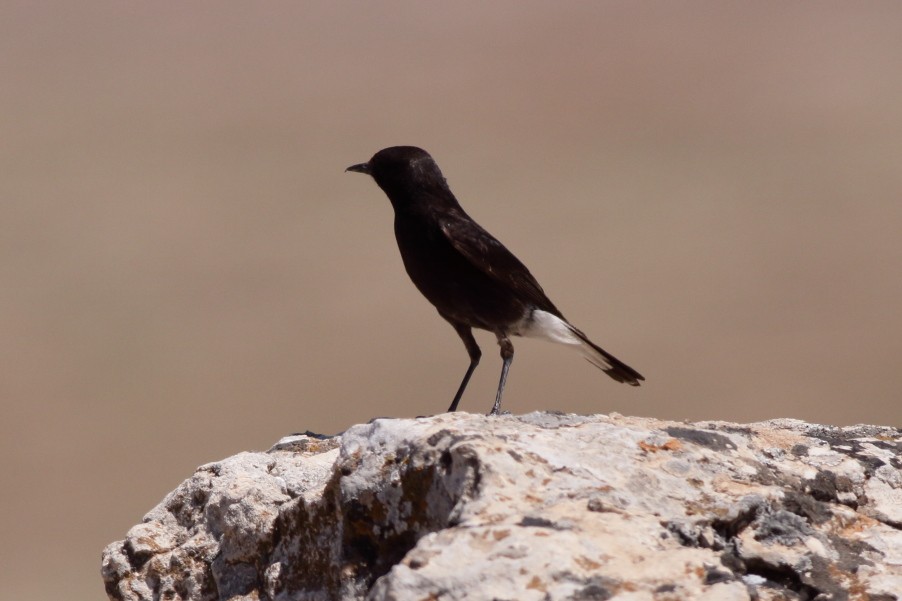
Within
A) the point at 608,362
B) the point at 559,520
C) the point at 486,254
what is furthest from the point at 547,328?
the point at 559,520

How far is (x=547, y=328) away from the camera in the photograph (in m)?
6.90

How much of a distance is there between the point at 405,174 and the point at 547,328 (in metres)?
1.23

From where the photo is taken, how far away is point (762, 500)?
10.4 feet

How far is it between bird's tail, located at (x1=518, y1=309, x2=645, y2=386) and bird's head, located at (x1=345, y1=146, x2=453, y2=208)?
89 cm

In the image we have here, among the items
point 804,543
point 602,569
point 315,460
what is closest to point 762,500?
point 804,543

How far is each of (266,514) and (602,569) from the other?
4.93ft

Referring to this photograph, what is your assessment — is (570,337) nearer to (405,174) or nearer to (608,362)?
(608,362)

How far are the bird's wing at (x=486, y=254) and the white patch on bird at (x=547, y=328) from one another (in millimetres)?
89

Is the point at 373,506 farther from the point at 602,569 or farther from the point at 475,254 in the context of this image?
the point at 475,254

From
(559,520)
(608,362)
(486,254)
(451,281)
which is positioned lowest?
(608,362)

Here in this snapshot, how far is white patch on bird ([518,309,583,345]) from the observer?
22.3 ft

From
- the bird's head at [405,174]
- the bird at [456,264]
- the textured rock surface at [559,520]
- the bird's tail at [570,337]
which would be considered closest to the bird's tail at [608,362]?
the bird's tail at [570,337]

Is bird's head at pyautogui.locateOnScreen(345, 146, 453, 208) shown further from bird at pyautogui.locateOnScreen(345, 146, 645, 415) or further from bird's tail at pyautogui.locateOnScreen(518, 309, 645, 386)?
bird's tail at pyautogui.locateOnScreen(518, 309, 645, 386)

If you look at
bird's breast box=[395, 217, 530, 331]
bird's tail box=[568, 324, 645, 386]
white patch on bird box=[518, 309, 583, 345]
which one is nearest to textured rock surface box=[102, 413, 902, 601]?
bird's breast box=[395, 217, 530, 331]
